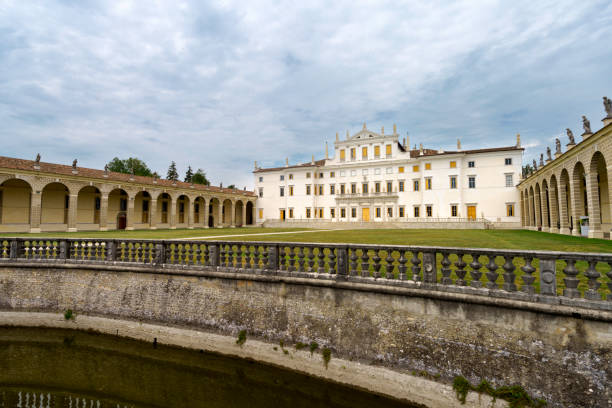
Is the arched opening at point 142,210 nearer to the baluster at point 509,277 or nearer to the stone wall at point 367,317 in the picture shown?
the stone wall at point 367,317

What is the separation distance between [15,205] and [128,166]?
3579 centimetres

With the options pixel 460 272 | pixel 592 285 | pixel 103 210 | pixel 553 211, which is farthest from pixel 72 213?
pixel 553 211

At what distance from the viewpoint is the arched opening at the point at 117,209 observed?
37.8m

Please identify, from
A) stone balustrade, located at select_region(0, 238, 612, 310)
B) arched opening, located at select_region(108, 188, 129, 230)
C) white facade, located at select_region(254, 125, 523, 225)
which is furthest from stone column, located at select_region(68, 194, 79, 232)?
white facade, located at select_region(254, 125, 523, 225)

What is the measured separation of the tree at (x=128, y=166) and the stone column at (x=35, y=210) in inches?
1387

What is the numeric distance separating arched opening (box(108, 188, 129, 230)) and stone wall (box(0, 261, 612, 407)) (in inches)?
1280

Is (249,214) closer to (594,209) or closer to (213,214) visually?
(213,214)

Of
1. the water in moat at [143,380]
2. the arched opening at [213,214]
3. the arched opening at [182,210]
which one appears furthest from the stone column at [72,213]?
the water in moat at [143,380]

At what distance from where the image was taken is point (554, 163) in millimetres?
21594

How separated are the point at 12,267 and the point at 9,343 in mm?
2372

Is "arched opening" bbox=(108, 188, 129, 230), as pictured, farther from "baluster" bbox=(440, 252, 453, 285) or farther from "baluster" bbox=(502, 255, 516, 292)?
"baluster" bbox=(502, 255, 516, 292)

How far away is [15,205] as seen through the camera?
30312mm

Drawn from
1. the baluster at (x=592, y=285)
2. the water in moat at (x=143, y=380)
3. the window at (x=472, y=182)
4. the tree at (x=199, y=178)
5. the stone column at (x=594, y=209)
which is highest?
the tree at (x=199, y=178)

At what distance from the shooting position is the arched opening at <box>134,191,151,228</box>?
134ft
